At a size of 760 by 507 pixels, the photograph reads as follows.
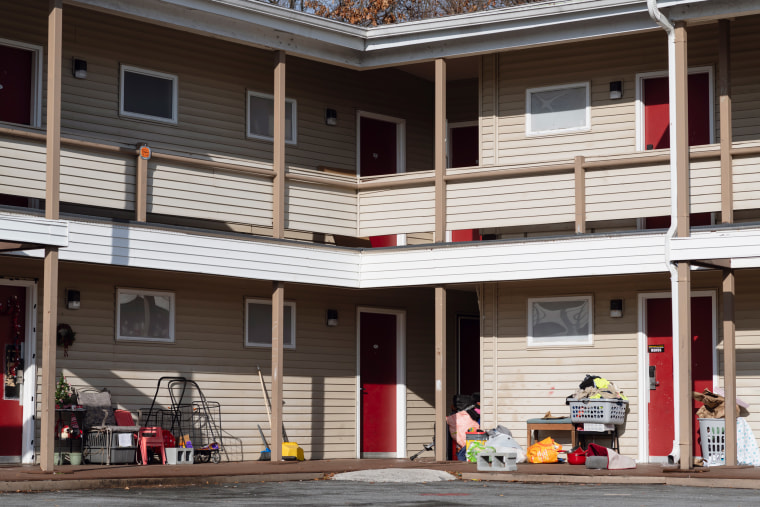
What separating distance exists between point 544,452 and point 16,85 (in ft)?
28.7

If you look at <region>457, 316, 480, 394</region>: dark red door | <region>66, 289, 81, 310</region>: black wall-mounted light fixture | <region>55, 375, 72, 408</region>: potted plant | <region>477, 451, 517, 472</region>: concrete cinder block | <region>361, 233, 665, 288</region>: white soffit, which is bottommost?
<region>477, 451, 517, 472</region>: concrete cinder block

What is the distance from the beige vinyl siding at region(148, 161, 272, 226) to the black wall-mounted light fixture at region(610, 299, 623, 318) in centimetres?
510

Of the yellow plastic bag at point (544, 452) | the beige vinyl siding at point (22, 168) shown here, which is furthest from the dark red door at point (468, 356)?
the beige vinyl siding at point (22, 168)

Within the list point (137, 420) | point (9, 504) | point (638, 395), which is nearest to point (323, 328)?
point (137, 420)

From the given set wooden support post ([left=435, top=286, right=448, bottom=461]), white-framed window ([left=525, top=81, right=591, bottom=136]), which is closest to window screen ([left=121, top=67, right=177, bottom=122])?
wooden support post ([left=435, top=286, right=448, bottom=461])

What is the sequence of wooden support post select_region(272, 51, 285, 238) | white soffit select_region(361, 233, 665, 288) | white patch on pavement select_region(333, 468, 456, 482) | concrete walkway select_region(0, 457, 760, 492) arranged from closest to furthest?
concrete walkway select_region(0, 457, 760, 492) < white patch on pavement select_region(333, 468, 456, 482) < white soffit select_region(361, 233, 665, 288) < wooden support post select_region(272, 51, 285, 238)

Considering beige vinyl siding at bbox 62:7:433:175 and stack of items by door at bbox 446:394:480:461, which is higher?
beige vinyl siding at bbox 62:7:433:175

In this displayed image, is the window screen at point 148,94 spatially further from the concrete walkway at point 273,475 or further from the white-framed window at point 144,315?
the concrete walkway at point 273,475

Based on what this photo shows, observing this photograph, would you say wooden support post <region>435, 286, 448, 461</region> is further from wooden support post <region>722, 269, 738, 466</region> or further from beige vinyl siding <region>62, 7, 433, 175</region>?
wooden support post <region>722, 269, 738, 466</region>

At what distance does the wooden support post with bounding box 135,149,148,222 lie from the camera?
1625cm

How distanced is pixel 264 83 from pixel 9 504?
991cm

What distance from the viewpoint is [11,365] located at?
16250 mm

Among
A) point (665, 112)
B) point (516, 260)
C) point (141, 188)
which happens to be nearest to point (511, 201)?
point (516, 260)

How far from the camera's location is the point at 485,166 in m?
18.3
